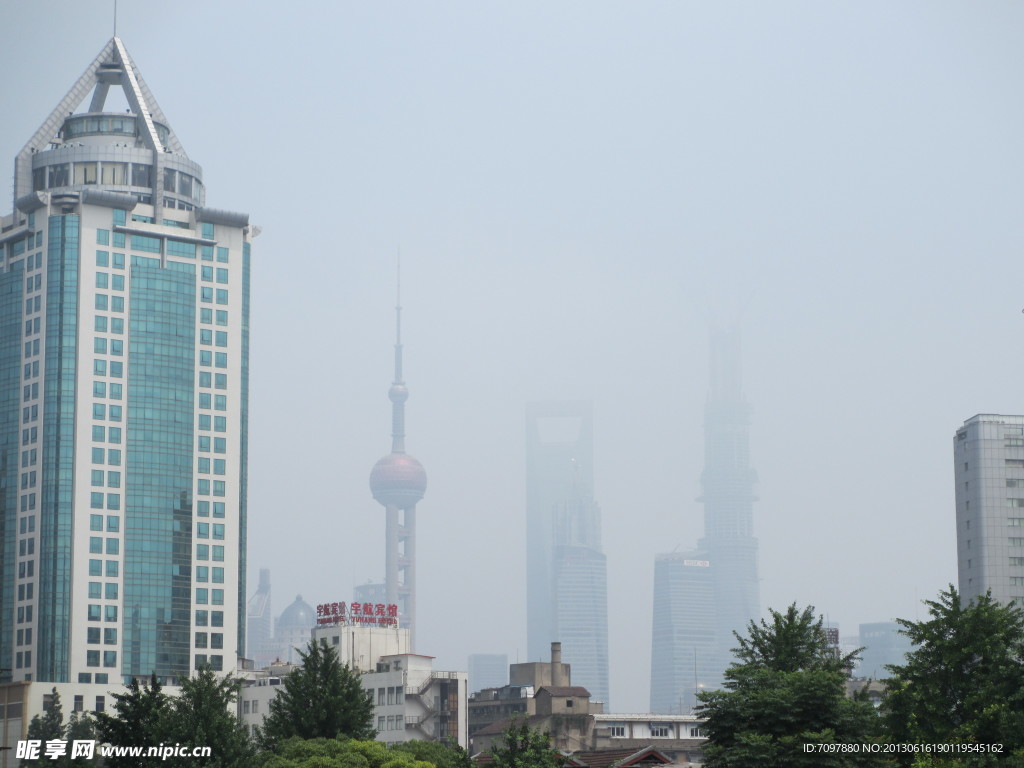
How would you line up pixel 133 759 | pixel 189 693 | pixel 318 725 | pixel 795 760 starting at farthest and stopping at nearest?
1. pixel 318 725
2. pixel 189 693
3. pixel 133 759
4. pixel 795 760

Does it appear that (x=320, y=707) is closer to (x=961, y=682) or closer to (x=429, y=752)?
(x=429, y=752)

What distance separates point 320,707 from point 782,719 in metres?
43.4

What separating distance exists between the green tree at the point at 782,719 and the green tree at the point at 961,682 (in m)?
2.62

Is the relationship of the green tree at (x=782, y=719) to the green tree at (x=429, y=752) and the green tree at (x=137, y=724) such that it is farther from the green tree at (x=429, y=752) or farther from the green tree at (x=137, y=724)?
the green tree at (x=137, y=724)

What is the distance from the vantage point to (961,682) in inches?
3605

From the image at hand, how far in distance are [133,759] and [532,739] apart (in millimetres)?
26352

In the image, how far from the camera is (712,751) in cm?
9000

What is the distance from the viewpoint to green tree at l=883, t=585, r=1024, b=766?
8812 centimetres

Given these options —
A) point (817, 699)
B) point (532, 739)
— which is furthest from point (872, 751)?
point (532, 739)

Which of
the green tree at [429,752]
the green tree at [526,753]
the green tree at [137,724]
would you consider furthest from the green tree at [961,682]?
the green tree at [137,724]

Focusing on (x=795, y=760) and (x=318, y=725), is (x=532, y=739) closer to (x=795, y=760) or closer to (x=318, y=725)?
(x=795, y=760)

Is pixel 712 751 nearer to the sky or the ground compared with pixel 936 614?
nearer to the ground

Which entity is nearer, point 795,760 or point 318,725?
point 795,760

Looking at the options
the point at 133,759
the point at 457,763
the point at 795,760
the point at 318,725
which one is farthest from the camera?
the point at 318,725
